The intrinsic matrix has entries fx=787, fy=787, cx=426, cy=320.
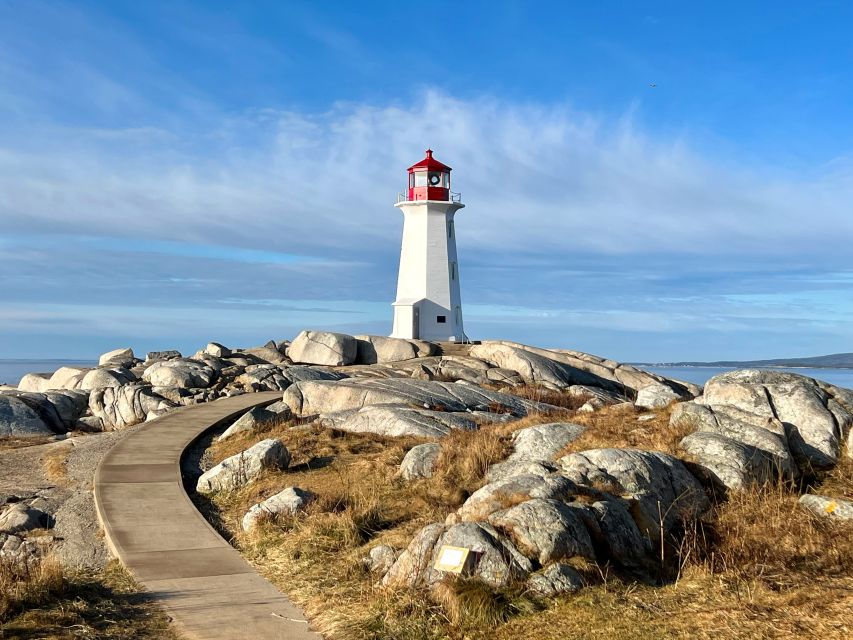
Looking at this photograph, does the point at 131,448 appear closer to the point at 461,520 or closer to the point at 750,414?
the point at 461,520

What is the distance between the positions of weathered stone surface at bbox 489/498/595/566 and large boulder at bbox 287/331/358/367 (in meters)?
30.0

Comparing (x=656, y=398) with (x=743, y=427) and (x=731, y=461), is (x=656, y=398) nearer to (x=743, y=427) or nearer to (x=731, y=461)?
(x=743, y=427)

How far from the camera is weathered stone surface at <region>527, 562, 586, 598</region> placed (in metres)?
7.99

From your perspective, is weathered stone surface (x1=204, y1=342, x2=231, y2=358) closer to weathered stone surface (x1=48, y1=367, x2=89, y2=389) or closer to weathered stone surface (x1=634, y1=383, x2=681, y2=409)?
weathered stone surface (x1=48, y1=367, x2=89, y2=389)

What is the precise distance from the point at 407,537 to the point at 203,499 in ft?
17.0

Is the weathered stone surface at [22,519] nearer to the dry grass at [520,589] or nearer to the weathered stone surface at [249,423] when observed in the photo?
the dry grass at [520,589]

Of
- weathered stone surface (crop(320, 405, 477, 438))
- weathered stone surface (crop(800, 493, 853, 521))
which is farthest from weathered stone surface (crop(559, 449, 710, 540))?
weathered stone surface (crop(320, 405, 477, 438))

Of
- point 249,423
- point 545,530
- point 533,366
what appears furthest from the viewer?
point 533,366

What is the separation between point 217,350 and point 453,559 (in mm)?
31129

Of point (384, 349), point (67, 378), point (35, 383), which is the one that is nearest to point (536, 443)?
point (384, 349)

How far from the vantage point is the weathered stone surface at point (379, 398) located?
22422 millimetres

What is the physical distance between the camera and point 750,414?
1391cm

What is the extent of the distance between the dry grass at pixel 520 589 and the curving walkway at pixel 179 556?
0.36 meters

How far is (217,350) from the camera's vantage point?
3753 centimetres
